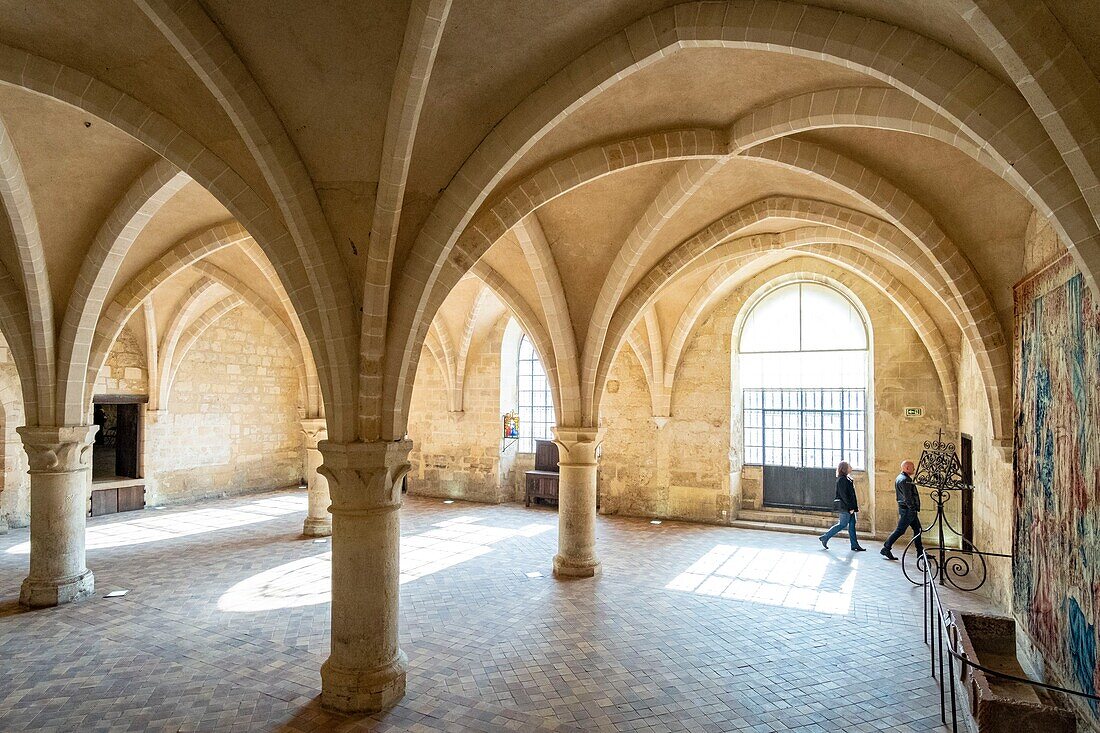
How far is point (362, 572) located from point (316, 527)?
6.26m

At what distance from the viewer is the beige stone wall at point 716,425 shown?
11.5 m

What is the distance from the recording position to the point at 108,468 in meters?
14.3

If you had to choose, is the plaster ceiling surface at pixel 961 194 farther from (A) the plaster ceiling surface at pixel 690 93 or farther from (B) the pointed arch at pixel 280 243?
(B) the pointed arch at pixel 280 243

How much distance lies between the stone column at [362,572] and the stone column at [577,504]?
380 cm

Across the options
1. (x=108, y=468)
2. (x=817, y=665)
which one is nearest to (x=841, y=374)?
(x=817, y=665)

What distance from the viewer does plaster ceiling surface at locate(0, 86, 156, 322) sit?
5906mm

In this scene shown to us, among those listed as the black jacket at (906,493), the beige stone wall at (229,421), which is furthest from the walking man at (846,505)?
the beige stone wall at (229,421)

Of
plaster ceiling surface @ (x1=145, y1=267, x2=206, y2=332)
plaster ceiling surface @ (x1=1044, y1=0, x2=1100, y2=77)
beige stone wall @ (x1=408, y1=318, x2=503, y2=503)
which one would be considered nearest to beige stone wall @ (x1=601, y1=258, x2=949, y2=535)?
beige stone wall @ (x1=408, y1=318, x2=503, y2=503)

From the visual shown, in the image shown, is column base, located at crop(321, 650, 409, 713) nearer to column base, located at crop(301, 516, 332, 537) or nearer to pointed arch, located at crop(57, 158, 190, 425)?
pointed arch, located at crop(57, 158, 190, 425)

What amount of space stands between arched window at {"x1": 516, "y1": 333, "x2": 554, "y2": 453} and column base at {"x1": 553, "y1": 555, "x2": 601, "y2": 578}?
22.4ft

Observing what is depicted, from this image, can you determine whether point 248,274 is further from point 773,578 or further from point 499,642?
point 773,578

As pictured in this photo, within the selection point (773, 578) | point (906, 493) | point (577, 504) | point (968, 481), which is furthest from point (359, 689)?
point (968, 481)

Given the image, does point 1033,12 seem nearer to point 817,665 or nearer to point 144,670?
point 817,665

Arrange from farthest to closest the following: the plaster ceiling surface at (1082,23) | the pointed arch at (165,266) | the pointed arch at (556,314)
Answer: the pointed arch at (165,266), the pointed arch at (556,314), the plaster ceiling surface at (1082,23)
